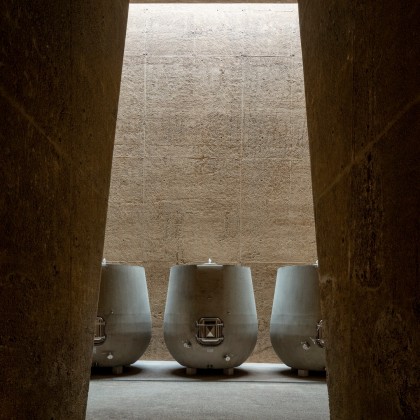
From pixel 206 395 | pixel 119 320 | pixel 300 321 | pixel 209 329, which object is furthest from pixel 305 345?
pixel 119 320

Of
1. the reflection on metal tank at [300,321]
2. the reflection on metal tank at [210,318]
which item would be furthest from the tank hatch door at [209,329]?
the reflection on metal tank at [300,321]

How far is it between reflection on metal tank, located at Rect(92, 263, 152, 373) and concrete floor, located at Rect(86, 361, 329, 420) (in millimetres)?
111

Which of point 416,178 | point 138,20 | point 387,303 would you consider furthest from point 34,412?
point 138,20

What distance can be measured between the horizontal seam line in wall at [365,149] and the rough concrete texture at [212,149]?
2695mm

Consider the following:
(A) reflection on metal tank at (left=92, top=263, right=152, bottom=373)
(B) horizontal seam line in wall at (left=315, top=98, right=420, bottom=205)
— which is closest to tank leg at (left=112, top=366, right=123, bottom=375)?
(A) reflection on metal tank at (left=92, top=263, right=152, bottom=373)

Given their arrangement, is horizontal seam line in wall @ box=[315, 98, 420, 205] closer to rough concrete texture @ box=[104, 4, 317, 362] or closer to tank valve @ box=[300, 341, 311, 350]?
tank valve @ box=[300, 341, 311, 350]

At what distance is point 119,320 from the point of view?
279 centimetres

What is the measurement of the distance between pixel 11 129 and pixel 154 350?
11.3 ft

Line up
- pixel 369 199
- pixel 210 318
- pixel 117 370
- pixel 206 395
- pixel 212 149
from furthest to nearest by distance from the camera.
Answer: pixel 212 149 → pixel 117 370 → pixel 210 318 → pixel 206 395 → pixel 369 199

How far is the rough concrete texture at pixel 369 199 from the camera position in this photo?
0.93 metres

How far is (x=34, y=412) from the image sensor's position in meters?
1.21

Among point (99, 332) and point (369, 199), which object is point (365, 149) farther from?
point (99, 332)

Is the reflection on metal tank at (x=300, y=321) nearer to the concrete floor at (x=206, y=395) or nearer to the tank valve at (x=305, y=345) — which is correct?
the tank valve at (x=305, y=345)

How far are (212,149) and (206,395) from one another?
2487 millimetres
